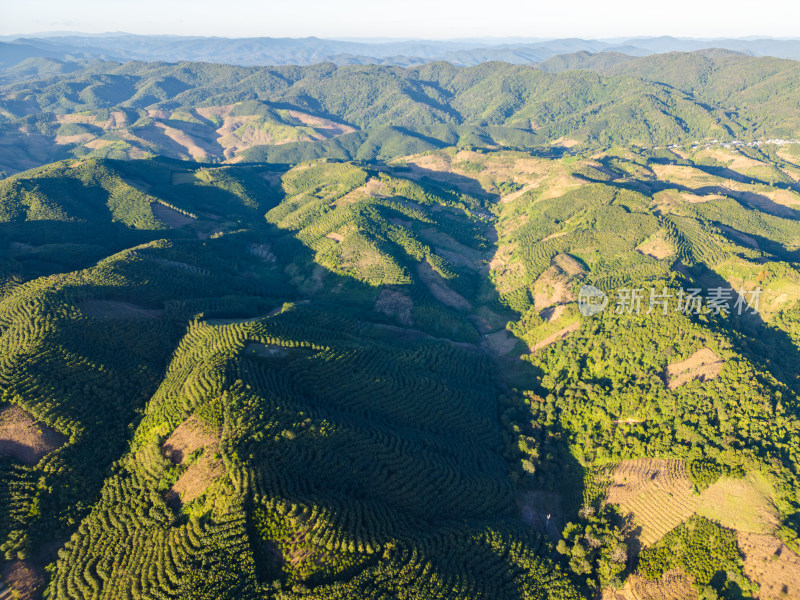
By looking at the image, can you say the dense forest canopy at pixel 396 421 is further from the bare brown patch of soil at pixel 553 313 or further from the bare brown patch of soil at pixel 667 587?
the bare brown patch of soil at pixel 553 313

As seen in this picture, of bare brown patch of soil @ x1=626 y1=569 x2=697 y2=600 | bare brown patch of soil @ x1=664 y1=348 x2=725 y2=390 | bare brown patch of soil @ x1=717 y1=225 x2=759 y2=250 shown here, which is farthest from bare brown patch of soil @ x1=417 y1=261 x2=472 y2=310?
bare brown patch of soil @ x1=717 y1=225 x2=759 y2=250

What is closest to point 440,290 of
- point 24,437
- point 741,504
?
point 741,504

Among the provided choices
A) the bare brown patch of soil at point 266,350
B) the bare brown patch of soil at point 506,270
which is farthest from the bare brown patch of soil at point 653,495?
the bare brown patch of soil at point 506,270

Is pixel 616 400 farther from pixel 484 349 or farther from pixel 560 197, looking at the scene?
pixel 560 197

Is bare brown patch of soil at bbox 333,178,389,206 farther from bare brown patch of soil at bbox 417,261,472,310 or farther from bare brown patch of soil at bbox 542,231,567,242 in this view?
bare brown patch of soil at bbox 542,231,567,242

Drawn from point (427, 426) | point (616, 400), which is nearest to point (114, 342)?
point (427, 426)

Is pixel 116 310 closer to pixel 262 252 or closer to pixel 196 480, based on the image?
pixel 196 480
